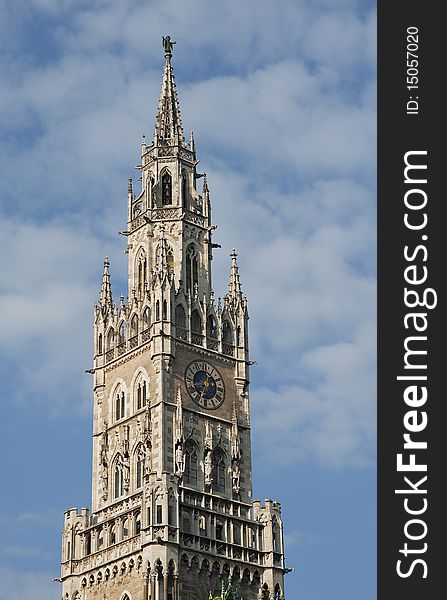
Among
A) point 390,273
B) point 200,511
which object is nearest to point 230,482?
point 200,511

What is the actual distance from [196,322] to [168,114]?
18609 millimetres

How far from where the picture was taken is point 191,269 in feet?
328

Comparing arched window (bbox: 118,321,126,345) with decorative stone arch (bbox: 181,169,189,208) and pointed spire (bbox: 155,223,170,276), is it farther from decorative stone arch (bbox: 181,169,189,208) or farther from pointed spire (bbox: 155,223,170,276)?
decorative stone arch (bbox: 181,169,189,208)

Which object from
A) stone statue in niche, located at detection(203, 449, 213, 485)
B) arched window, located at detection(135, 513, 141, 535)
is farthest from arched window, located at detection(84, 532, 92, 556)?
stone statue in niche, located at detection(203, 449, 213, 485)

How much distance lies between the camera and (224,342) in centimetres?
9806

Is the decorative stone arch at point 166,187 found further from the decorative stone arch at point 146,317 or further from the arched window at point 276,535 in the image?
the arched window at point 276,535

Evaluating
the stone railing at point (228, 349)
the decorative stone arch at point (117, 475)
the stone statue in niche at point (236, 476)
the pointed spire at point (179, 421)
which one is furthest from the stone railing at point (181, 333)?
the stone statue in niche at point (236, 476)

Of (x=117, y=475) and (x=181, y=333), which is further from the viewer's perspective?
(x=181, y=333)

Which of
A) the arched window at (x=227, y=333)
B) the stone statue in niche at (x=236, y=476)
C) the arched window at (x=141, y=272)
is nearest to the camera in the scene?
the stone statue in niche at (x=236, y=476)

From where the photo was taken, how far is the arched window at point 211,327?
9762 centimetres

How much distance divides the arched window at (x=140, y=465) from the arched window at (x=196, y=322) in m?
9.43

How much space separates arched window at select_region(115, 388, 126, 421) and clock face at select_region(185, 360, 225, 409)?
503cm

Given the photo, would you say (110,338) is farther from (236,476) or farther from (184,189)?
(236,476)

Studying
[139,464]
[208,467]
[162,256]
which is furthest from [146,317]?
[208,467]
